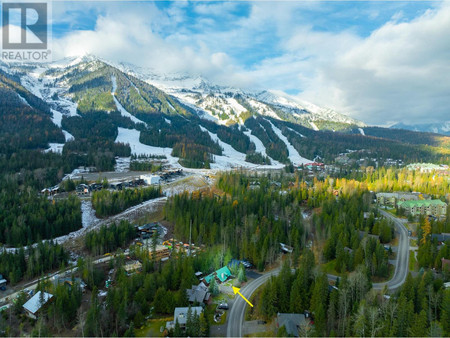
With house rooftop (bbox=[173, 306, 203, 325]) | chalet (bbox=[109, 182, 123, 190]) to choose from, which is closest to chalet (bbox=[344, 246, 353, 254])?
house rooftop (bbox=[173, 306, 203, 325])

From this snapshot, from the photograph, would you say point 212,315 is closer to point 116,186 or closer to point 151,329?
point 151,329

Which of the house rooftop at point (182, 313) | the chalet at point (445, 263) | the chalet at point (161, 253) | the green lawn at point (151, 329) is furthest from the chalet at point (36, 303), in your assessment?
the chalet at point (445, 263)

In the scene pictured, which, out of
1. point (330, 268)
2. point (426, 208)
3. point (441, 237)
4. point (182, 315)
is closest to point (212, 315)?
point (182, 315)

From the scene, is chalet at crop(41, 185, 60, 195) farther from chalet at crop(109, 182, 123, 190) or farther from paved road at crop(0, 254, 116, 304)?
paved road at crop(0, 254, 116, 304)

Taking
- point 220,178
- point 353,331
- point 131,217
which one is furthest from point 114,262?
point 220,178

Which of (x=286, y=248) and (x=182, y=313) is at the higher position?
(x=286, y=248)

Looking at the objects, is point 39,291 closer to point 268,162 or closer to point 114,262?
point 114,262
